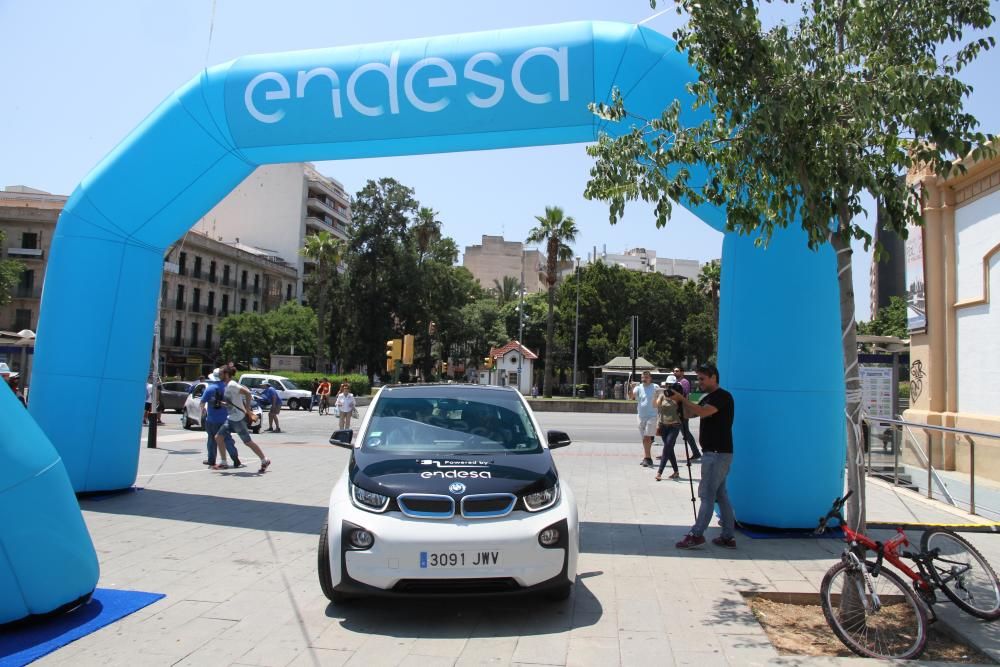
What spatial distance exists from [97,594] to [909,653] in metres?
5.39

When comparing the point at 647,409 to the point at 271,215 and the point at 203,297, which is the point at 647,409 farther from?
the point at 271,215

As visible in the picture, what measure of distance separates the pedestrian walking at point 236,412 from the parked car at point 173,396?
57.5 feet

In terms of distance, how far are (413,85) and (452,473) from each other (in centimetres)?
453

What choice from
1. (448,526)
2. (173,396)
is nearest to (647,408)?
(448,526)

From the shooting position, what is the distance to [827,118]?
4777 mm

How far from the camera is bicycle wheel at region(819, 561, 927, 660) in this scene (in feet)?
14.2

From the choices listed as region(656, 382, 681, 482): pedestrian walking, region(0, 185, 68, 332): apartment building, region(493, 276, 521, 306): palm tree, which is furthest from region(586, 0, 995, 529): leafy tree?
region(493, 276, 521, 306): palm tree

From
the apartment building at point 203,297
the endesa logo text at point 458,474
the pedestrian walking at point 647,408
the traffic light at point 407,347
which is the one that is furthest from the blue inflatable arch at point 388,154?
the apartment building at point 203,297

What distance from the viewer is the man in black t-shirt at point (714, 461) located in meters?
6.80

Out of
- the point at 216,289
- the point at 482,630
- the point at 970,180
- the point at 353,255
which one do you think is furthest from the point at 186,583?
the point at 216,289

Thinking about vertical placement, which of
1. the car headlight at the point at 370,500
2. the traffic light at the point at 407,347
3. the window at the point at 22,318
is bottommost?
the car headlight at the point at 370,500

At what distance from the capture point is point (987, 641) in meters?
Answer: 4.52

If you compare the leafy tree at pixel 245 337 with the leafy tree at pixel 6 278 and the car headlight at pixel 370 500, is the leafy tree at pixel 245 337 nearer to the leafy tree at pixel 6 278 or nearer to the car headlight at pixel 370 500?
the leafy tree at pixel 6 278

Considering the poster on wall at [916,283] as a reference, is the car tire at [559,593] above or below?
below
